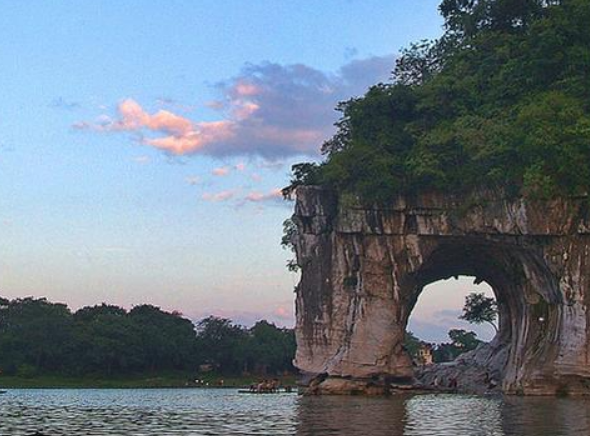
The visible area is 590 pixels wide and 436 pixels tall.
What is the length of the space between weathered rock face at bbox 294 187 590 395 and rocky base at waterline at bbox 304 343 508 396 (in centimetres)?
12

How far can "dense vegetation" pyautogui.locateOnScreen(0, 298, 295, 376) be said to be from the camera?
74875 millimetres

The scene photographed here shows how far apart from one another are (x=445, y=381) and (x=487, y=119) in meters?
19.4

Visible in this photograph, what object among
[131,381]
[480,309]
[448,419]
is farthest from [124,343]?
[448,419]

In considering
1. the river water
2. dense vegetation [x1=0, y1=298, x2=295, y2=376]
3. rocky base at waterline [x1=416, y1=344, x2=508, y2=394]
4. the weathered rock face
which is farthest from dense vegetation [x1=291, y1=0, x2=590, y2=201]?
dense vegetation [x1=0, y1=298, x2=295, y2=376]

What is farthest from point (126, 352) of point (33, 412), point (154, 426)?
point (154, 426)

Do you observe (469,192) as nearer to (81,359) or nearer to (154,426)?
(154,426)

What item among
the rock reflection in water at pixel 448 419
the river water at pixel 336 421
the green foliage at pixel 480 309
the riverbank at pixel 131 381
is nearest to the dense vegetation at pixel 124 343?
the riverbank at pixel 131 381

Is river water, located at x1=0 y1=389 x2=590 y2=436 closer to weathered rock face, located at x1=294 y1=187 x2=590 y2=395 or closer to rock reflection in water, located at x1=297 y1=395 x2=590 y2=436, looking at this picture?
rock reflection in water, located at x1=297 y1=395 x2=590 y2=436

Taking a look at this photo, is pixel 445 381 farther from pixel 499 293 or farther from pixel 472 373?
pixel 499 293

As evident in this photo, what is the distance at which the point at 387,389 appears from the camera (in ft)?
143

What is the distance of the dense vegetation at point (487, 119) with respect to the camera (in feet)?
119

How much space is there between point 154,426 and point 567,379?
20.3 meters

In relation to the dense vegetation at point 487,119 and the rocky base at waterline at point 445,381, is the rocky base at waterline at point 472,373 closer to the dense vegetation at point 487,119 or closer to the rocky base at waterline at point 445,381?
the rocky base at waterline at point 445,381

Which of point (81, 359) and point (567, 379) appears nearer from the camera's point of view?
point (567, 379)
